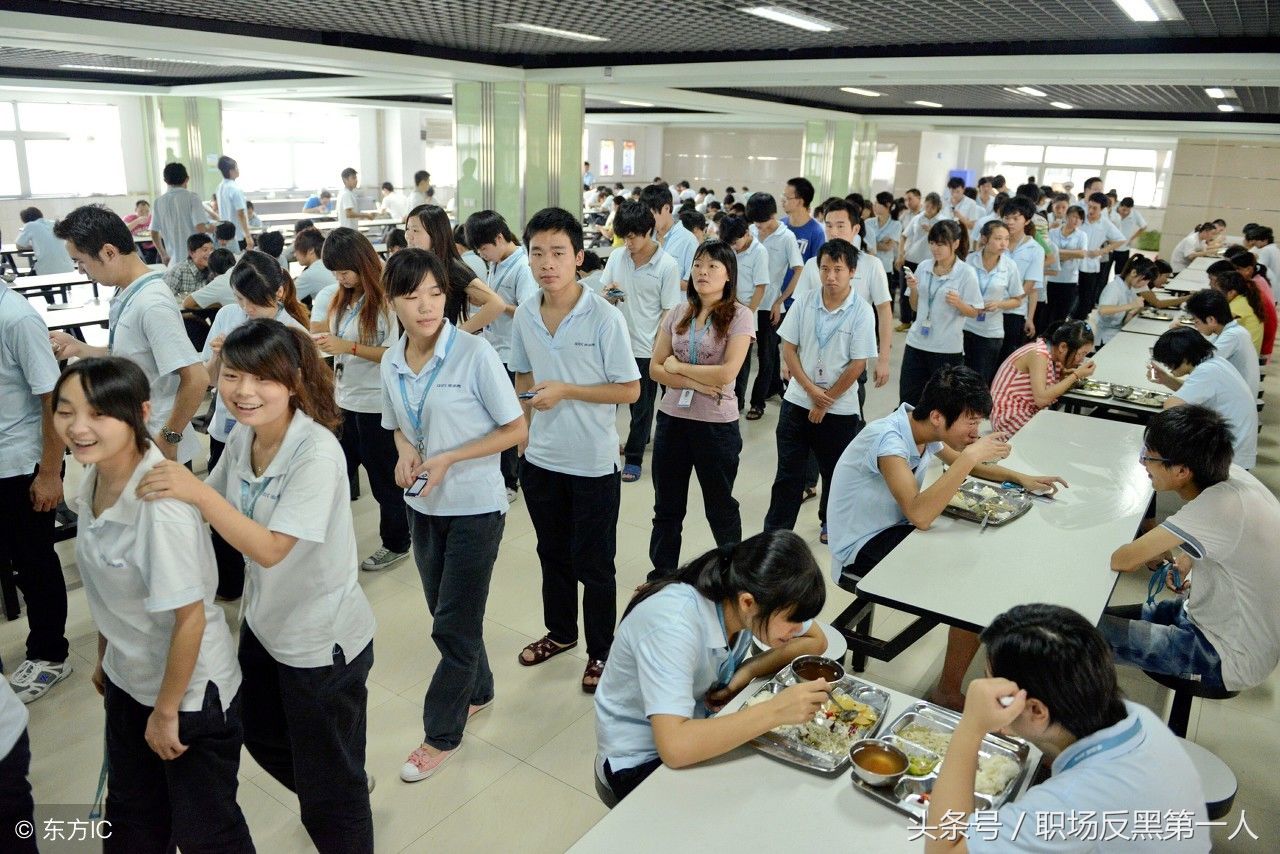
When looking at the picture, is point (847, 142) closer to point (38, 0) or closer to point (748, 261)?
point (748, 261)

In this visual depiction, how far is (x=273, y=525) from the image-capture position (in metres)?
1.85

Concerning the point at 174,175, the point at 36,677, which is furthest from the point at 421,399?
the point at 174,175

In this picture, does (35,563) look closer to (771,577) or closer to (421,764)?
(421,764)

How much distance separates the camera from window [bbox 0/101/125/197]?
13.8 metres

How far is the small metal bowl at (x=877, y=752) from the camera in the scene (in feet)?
5.51

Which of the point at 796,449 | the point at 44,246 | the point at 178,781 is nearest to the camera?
the point at 178,781

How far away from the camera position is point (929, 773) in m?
1.73

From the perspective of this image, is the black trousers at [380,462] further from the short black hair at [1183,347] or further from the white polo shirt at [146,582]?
the short black hair at [1183,347]

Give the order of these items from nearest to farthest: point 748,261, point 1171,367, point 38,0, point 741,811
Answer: point 741,811 → point 1171,367 → point 38,0 → point 748,261

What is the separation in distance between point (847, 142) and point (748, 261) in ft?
30.4

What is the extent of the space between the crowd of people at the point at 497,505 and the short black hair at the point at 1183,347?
3 cm

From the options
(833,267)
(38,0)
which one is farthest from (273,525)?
(38,0)

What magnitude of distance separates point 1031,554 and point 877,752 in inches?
50.6

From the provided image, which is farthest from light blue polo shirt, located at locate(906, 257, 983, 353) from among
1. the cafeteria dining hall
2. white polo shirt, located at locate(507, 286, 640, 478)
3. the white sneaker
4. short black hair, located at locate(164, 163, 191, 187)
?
short black hair, located at locate(164, 163, 191, 187)
